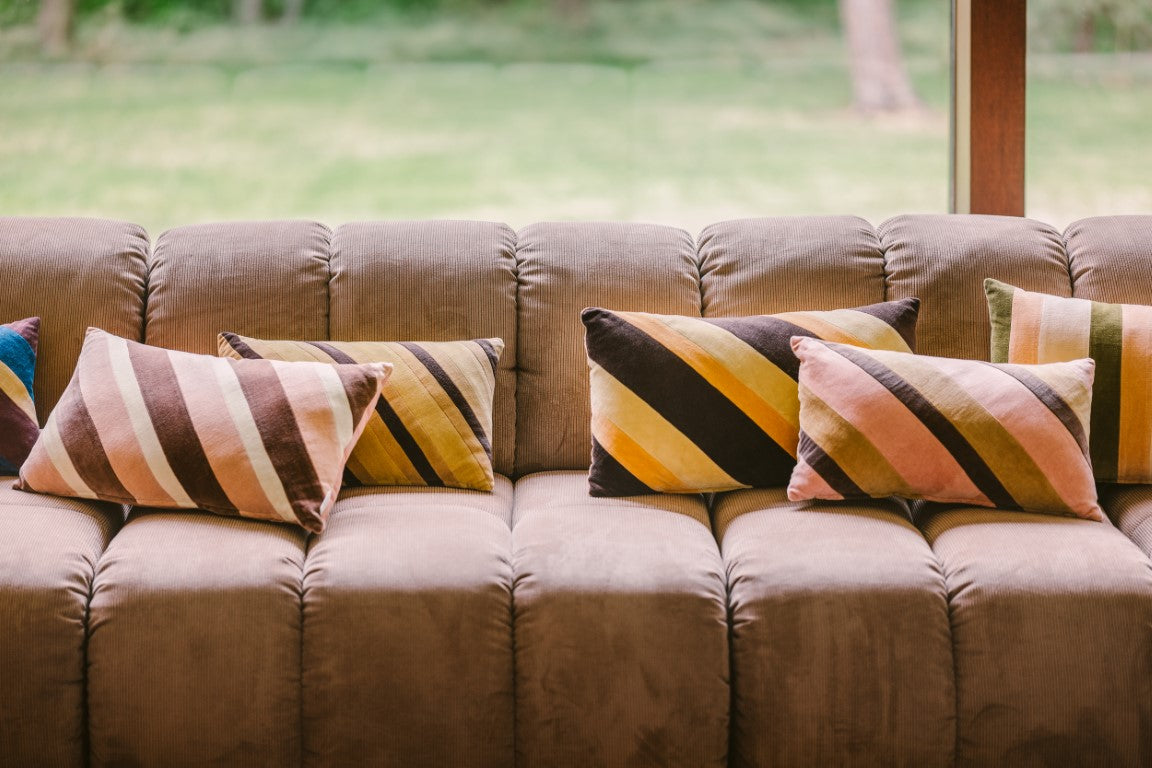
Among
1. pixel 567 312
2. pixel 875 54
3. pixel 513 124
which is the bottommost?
pixel 567 312

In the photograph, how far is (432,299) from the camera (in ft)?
7.33

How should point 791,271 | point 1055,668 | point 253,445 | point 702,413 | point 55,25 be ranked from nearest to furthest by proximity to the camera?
1. point 1055,668
2. point 253,445
3. point 702,413
4. point 791,271
5. point 55,25

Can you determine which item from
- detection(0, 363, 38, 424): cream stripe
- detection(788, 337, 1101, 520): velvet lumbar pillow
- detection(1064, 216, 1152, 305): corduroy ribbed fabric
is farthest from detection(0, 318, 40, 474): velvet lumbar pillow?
detection(1064, 216, 1152, 305): corduroy ribbed fabric

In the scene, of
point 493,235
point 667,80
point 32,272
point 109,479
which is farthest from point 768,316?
point 32,272

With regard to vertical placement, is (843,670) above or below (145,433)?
below

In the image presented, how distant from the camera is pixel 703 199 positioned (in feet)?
9.43

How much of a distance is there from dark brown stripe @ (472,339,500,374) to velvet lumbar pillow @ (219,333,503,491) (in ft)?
0.17

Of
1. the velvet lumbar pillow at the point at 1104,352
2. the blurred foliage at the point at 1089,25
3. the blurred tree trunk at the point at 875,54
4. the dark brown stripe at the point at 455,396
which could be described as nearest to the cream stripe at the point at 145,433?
the dark brown stripe at the point at 455,396

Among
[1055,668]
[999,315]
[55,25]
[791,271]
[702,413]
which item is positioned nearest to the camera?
[1055,668]

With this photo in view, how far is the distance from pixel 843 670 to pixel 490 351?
36.5 inches

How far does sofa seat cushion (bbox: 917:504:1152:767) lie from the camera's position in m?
1.62

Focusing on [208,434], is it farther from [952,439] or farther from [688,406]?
[952,439]

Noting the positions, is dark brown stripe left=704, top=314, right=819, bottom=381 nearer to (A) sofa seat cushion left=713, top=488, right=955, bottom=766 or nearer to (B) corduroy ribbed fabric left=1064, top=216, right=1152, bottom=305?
(A) sofa seat cushion left=713, top=488, right=955, bottom=766

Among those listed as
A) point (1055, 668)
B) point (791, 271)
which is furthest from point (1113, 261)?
point (1055, 668)
